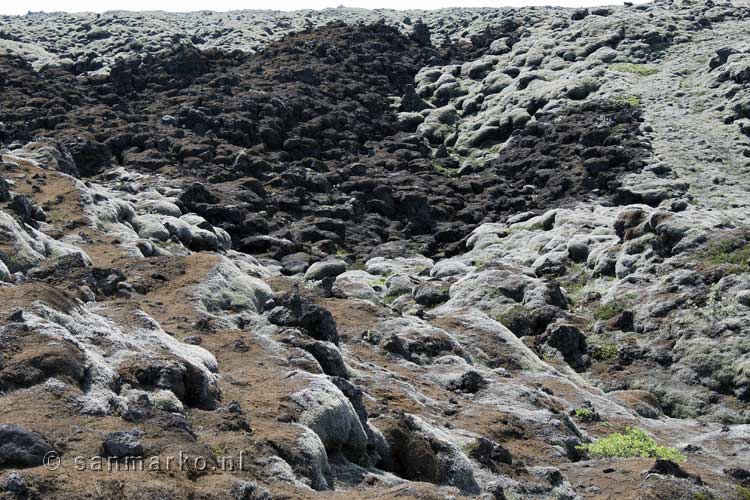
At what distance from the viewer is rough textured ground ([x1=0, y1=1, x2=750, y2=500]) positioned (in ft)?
68.6

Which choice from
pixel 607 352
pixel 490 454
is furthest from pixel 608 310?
pixel 490 454

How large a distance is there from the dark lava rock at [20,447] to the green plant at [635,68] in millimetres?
120466

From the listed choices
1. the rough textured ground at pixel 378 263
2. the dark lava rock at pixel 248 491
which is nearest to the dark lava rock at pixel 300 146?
the rough textured ground at pixel 378 263

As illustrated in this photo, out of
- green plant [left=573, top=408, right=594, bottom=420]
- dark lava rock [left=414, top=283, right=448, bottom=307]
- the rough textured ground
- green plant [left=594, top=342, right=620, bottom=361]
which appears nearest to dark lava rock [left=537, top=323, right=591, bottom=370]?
the rough textured ground

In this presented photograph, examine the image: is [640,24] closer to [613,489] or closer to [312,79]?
[312,79]

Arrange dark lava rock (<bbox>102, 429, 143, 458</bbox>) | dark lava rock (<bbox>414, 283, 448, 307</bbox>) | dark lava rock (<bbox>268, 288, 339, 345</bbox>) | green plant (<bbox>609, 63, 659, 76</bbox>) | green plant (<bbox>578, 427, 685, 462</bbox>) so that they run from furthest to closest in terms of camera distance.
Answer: green plant (<bbox>609, 63, 659, 76</bbox>)
dark lava rock (<bbox>414, 283, 448, 307</bbox>)
dark lava rock (<bbox>268, 288, 339, 345</bbox>)
green plant (<bbox>578, 427, 685, 462</bbox>)
dark lava rock (<bbox>102, 429, 143, 458</bbox>)

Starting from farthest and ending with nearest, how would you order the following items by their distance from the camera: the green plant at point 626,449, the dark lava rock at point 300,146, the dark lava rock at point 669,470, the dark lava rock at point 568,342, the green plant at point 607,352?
the dark lava rock at point 300,146
the green plant at point 607,352
the dark lava rock at point 568,342
the green plant at point 626,449
the dark lava rock at point 669,470

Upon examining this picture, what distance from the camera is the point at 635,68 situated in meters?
123

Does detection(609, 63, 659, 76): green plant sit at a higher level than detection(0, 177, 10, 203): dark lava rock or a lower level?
lower

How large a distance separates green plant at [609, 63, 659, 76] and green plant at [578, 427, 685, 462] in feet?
330

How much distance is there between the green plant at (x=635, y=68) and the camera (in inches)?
4774

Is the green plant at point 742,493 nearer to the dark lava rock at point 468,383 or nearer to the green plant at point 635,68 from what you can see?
the dark lava rock at point 468,383

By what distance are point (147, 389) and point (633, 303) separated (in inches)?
1721

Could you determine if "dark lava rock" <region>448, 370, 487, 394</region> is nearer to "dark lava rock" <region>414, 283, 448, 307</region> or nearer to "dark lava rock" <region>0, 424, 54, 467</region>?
"dark lava rock" <region>414, 283, 448, 307</region>
